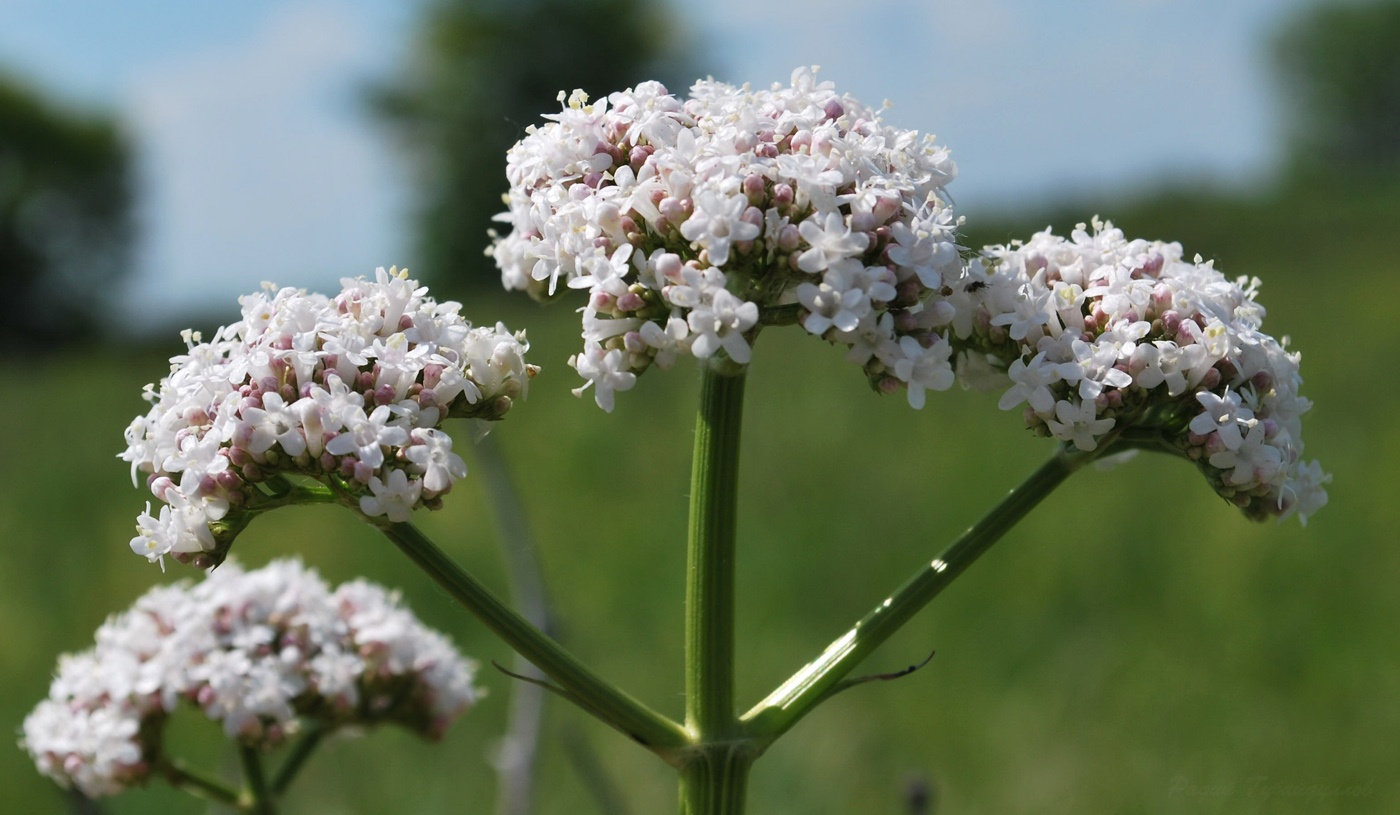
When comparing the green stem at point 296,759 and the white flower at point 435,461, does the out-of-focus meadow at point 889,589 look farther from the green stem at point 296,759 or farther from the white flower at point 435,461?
the white flower at point 435,461

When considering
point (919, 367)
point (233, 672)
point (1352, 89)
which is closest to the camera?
point (919, 367)

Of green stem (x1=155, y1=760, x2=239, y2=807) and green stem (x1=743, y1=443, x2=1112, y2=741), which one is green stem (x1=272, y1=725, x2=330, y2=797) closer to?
green stem (x1=155, y1=760, x2=239, y2=807)

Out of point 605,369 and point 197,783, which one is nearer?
point 605,369

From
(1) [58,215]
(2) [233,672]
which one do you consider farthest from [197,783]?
(1) [58,215]

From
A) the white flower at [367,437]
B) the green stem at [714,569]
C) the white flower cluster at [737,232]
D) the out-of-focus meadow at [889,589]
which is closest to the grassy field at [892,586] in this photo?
the out-of-focus meadow at [889,589]

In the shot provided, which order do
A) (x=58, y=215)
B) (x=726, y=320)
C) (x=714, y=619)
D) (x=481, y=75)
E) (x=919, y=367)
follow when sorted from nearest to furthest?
(x=726, y=320), (x=919, y=367), (x=714, y=619), (x=58, y=215), (x=481, y=75)

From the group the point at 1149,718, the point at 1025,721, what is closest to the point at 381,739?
the point at 1025,721

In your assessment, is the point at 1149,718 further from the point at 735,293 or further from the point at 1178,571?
the point at 735,293

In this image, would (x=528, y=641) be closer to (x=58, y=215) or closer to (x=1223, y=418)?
(x=1223, y=418)
